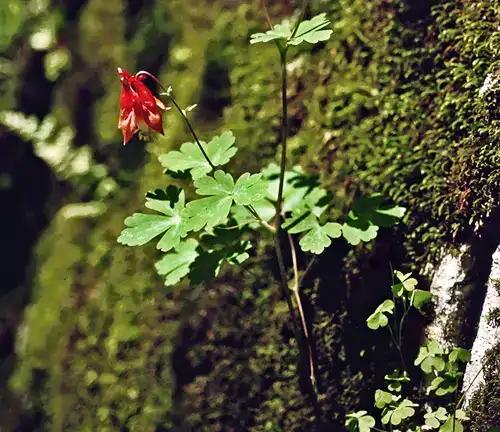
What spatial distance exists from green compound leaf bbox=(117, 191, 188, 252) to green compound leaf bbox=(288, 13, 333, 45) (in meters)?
0.69

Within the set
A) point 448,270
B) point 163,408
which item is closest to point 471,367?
point 448,270

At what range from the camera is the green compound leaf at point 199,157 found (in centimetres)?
215

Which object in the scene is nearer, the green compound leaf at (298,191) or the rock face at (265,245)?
the rock face at (265,245)

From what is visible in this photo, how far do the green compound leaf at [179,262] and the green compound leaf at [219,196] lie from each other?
→ 1.05 feet

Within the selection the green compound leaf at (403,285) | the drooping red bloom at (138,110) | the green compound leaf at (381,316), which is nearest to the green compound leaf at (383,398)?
the green compound leaf at (381,316)

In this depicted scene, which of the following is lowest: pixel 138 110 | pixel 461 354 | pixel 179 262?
pixel 461 354

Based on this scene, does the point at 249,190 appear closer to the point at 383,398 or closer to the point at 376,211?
the point at 376,211

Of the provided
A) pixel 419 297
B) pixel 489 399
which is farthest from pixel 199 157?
pixel 489 399

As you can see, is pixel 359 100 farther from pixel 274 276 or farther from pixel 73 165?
pixel 73 165

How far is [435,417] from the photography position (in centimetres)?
203

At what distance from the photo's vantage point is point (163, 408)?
2.62m

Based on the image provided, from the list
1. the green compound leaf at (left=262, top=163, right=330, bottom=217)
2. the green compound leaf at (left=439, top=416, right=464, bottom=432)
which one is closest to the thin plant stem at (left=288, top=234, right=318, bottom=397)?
the green compound leaf at (left=262, top=163, right=330, bottom=217)

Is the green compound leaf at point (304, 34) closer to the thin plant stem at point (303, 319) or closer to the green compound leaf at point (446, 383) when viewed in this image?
the thin plant stem at point (303, 319)

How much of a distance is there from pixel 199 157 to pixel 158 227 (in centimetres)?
30
